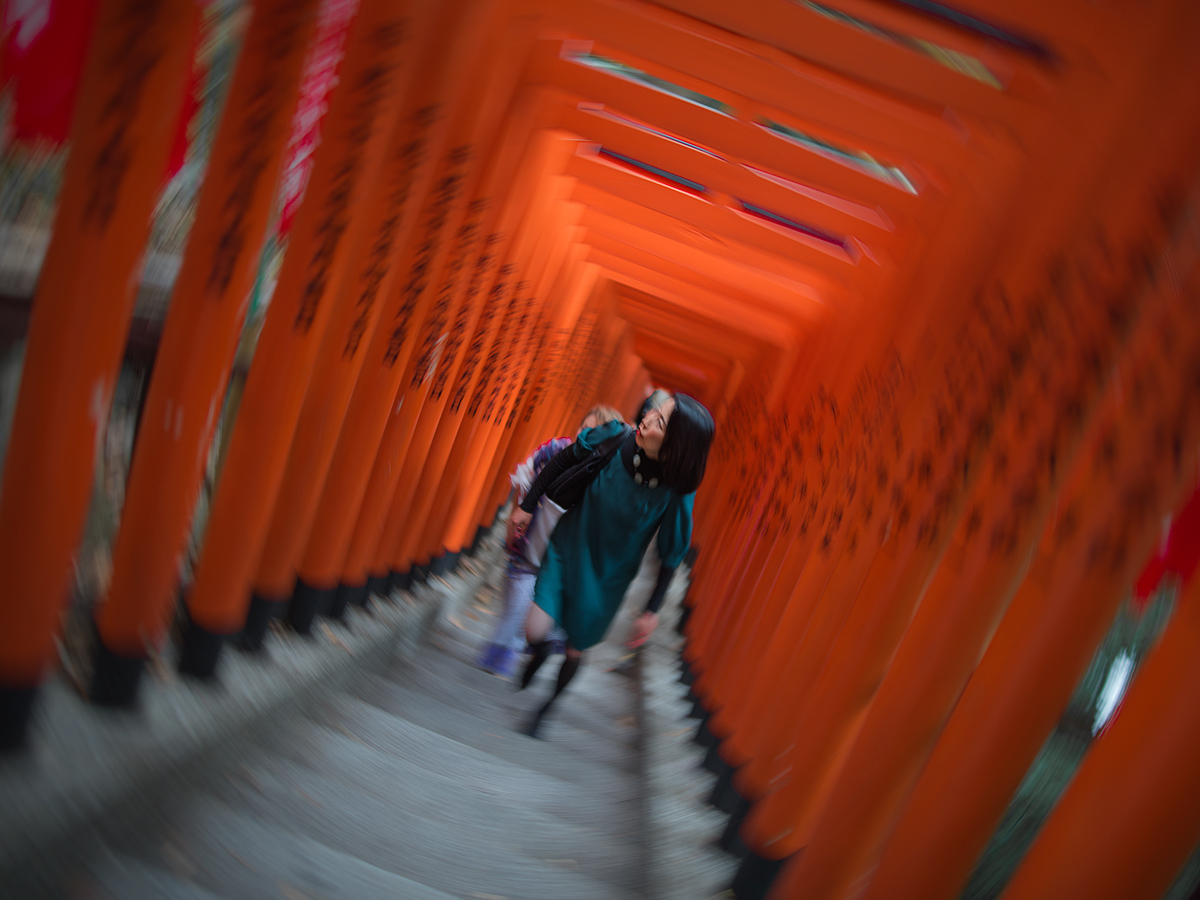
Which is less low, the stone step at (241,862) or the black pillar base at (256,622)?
the black pillar base at (256,622)

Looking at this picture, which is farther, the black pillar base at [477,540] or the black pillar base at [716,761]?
the black pillar base at [477,540]

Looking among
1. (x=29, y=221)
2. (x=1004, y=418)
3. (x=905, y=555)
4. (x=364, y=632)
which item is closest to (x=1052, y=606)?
(x=1004, y=418)

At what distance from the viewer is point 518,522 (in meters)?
4.28

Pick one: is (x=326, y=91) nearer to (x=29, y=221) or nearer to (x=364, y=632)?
(x=29, y=221)

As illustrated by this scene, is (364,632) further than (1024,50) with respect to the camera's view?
Yes

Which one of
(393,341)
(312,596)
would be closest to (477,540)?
(312,596)

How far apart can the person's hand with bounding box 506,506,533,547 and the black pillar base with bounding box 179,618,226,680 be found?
1.75 meters

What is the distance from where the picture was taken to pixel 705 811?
3699 mm

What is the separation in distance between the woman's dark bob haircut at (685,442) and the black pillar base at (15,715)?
2430 millimetres

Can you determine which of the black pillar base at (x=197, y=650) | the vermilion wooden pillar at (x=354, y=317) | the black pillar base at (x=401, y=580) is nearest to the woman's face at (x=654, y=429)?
the vermilion wooden pillar at (x=354, y=317)

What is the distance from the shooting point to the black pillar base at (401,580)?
4711 mm

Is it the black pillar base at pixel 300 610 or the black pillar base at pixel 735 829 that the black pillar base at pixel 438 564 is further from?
the black pillar base at pixel 735 829

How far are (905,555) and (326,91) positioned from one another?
235 cm

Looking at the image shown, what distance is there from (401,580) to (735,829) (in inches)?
93.3
